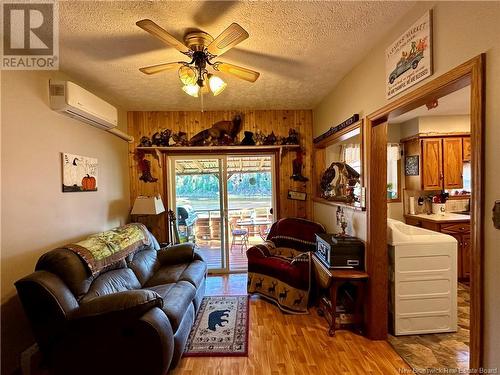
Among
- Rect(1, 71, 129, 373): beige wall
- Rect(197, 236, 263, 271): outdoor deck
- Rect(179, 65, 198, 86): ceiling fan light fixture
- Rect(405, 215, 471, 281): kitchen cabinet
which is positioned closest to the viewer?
Rect(1, 71, 129, 373): beige wall

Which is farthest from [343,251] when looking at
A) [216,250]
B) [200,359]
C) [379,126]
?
[216,250]

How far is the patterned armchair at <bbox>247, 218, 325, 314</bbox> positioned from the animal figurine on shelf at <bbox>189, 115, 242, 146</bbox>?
1.54 m

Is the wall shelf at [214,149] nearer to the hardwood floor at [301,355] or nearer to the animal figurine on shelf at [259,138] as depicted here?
the animal figurine on shelf at [259,138]

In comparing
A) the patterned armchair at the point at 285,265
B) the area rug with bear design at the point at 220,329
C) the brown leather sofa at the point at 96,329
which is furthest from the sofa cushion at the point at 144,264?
the patterned armchair at the point at 285,265

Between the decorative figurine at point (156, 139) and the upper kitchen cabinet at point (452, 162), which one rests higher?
the decorative figurine at point (156, 139)

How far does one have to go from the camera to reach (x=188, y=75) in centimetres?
207

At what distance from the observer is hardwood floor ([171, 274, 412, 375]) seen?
205 cm

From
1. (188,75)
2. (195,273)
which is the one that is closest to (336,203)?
(195,273)

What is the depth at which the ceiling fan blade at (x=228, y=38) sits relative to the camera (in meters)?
1.58

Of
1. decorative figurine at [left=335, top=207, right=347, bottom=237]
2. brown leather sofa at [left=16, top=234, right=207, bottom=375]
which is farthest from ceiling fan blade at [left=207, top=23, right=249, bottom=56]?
decorative figurine at [left=335, top=207, right=347, bottom=237]

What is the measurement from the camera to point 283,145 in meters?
4.09

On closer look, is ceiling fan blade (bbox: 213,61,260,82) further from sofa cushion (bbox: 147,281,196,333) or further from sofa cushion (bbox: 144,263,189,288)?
sofa cushion (bbox: 144,263,189,288)

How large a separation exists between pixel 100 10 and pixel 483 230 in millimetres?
2545

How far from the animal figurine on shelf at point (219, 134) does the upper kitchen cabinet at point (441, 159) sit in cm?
285
